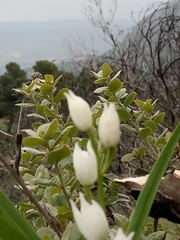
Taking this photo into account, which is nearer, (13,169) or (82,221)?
(82,221)

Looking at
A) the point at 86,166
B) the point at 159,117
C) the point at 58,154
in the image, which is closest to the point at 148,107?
the point at 159,117

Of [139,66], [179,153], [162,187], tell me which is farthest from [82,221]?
[139,66]

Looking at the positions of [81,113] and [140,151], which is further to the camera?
[140,151]

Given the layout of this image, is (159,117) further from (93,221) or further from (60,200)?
(93,221)

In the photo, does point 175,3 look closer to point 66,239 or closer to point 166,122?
point 166,122

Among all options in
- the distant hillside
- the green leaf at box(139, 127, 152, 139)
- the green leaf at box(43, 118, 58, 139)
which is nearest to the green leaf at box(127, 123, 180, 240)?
the green leaf at box(43, 118, 58, 139)

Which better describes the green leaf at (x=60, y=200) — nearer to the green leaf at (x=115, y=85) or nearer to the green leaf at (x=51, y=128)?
the green leaf at (x=51, y=128)
